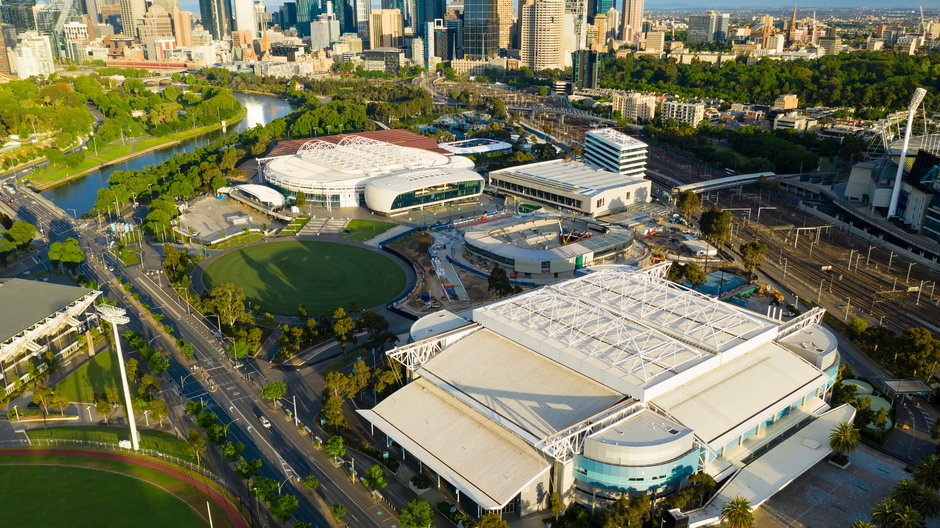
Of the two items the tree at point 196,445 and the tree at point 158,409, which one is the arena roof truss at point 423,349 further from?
the tree at point 158,409

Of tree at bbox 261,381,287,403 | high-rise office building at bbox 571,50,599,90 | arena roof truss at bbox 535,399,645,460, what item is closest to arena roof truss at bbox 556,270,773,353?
arena roof truss at bbox 535,399,645,460

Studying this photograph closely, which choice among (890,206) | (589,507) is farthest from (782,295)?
(589,507)

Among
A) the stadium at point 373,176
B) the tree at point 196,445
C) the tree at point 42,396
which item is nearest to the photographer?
the tree at point 196,445

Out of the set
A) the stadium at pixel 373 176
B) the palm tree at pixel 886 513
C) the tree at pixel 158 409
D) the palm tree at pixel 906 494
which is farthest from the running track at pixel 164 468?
the stadium at pixel 373 176

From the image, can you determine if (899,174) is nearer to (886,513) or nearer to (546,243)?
(546,243)

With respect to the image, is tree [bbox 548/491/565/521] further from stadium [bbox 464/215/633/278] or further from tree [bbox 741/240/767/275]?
tree [bbox 741/240/767/275]

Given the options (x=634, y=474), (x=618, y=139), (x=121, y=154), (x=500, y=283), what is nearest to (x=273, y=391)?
(x=500, y=283)

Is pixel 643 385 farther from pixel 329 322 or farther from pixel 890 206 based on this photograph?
pixel 890 206
